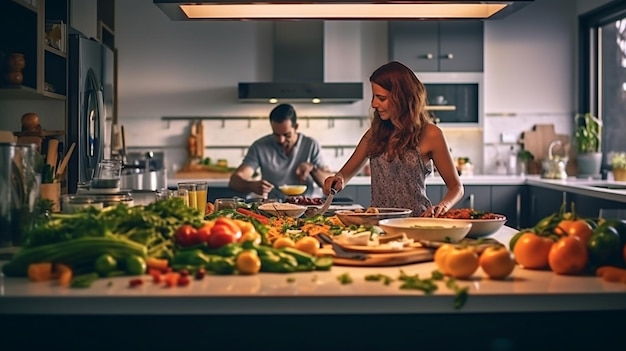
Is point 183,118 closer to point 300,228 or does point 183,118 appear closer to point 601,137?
point 601,137

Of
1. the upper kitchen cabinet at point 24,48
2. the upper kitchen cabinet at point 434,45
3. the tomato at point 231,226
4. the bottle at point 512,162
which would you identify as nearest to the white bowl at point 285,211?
the tomato at point 231,226

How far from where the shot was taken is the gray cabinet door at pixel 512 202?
22.3 feet

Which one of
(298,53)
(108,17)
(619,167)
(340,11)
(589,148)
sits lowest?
(619,167)

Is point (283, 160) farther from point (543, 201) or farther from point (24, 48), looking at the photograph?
point (543, 201)

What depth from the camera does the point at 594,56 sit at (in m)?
7.24

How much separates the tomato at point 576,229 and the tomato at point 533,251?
0.07 meters

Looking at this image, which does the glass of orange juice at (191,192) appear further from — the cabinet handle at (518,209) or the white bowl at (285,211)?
the cabinet handle at (518,209)

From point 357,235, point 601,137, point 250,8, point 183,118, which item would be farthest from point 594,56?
point 357,235

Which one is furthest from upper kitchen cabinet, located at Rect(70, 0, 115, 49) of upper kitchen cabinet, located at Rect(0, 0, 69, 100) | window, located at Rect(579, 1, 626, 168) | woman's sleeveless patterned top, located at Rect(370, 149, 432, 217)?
window, located at Rect(579, 1, 626, 168)

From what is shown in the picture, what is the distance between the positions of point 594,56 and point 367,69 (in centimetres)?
208

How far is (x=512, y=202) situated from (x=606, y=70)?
1546 millimetres

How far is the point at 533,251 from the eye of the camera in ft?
6.97

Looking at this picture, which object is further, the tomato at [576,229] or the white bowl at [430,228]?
the white bowl at [430,228]

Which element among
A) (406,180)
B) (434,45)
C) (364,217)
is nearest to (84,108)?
(406,180)
